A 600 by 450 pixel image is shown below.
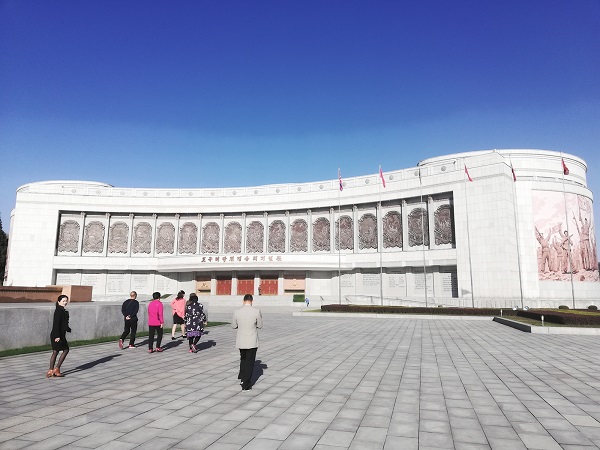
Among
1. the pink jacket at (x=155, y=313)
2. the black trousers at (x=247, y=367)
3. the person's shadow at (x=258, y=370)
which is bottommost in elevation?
the person's shadow at (x=258, y=370)

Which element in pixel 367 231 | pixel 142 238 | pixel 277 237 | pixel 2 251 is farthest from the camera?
pixel 2 251

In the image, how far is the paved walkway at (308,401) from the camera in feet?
17.5

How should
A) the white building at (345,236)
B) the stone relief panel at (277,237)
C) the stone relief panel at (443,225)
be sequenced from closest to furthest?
1. the white building at (345,236)
2. the stone relief panel at (443,225)
3. the stone relief panel at (277,237)

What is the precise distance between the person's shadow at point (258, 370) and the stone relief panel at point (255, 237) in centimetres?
4274

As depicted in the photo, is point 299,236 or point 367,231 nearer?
point 367,231

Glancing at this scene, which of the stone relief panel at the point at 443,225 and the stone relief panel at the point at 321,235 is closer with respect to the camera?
the stone relief panel at the point at 443,225

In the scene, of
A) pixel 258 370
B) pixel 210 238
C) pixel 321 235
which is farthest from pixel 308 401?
pixel 210 238

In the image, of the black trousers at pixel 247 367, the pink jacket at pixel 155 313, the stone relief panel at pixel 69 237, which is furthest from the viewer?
the stone relief panel at pixel 69 237

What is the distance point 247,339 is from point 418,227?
39.5m

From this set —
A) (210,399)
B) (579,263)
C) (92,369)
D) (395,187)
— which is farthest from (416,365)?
(579,263)

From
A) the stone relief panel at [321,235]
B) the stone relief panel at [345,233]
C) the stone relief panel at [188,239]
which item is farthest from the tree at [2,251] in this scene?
the stone relief panel at [345,233]

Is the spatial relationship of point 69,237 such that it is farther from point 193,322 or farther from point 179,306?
point 193,322

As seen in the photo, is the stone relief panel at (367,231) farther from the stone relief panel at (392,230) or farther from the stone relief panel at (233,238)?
the stone relief panel at (233,238)

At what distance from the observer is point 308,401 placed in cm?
721
